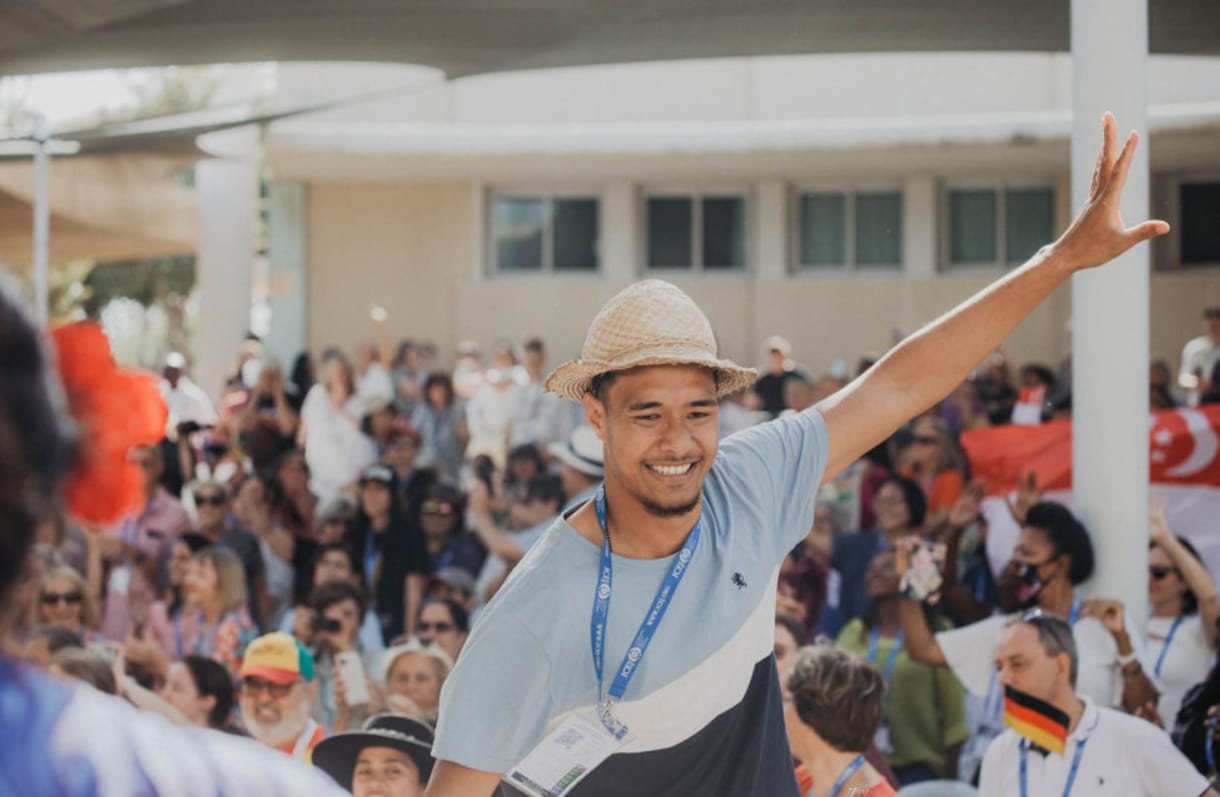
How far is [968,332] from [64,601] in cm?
545

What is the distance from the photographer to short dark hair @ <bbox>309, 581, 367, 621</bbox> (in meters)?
7.29

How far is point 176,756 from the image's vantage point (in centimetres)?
141

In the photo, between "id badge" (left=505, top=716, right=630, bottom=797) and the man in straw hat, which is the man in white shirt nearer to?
the man in straw hat

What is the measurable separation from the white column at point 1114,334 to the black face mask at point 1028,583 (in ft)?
0.68

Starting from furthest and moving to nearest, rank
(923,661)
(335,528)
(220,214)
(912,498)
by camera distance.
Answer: (220,214), (335,528), (912,498), (923,661)

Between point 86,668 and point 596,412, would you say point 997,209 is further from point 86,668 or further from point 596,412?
point 596,412

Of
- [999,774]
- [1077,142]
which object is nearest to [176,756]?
[999,774]

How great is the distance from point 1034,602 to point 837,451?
2794 millimetres

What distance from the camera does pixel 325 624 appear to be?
23.7 ft

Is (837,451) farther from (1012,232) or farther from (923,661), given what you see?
(1012,232)

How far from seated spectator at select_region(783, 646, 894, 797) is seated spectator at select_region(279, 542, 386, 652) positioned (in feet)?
8.92

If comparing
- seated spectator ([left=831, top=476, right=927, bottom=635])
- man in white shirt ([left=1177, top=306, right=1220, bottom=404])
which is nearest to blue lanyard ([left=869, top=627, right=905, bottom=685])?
seated spectator ([left=831, top=476, right=927, bottom=635])

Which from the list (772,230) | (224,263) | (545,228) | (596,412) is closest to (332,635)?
(596,412)

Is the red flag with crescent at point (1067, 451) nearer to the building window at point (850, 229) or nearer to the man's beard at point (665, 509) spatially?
the man's beard at point (665, 509)
